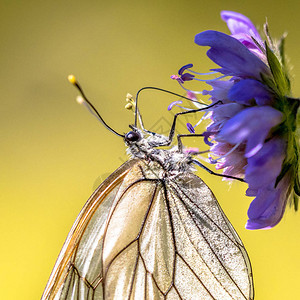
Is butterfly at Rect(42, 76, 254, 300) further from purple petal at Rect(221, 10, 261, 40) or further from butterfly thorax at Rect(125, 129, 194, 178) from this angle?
purple petal at Rect(221, 10, 261, 40)

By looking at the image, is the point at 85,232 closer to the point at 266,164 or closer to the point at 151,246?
the point at 151,246

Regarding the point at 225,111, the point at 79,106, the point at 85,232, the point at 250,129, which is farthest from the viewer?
the point at 79,106

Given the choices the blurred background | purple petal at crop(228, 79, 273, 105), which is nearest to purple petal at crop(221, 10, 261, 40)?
purple petal at crop(228, 79, 273, 105)

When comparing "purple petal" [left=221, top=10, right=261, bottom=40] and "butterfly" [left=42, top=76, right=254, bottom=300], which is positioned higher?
"purple petal" [left=221, top=10, right=261, bottom=40]

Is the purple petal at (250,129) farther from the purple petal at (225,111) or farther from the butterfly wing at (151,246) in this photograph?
the butterfly wing at (151,246)

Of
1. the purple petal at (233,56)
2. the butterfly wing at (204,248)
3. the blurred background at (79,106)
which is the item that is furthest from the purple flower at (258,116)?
the blurred background at (79,106)

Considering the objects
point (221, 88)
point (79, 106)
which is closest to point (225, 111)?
point (221, 88)

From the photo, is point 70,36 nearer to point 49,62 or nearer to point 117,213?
point 49,62
